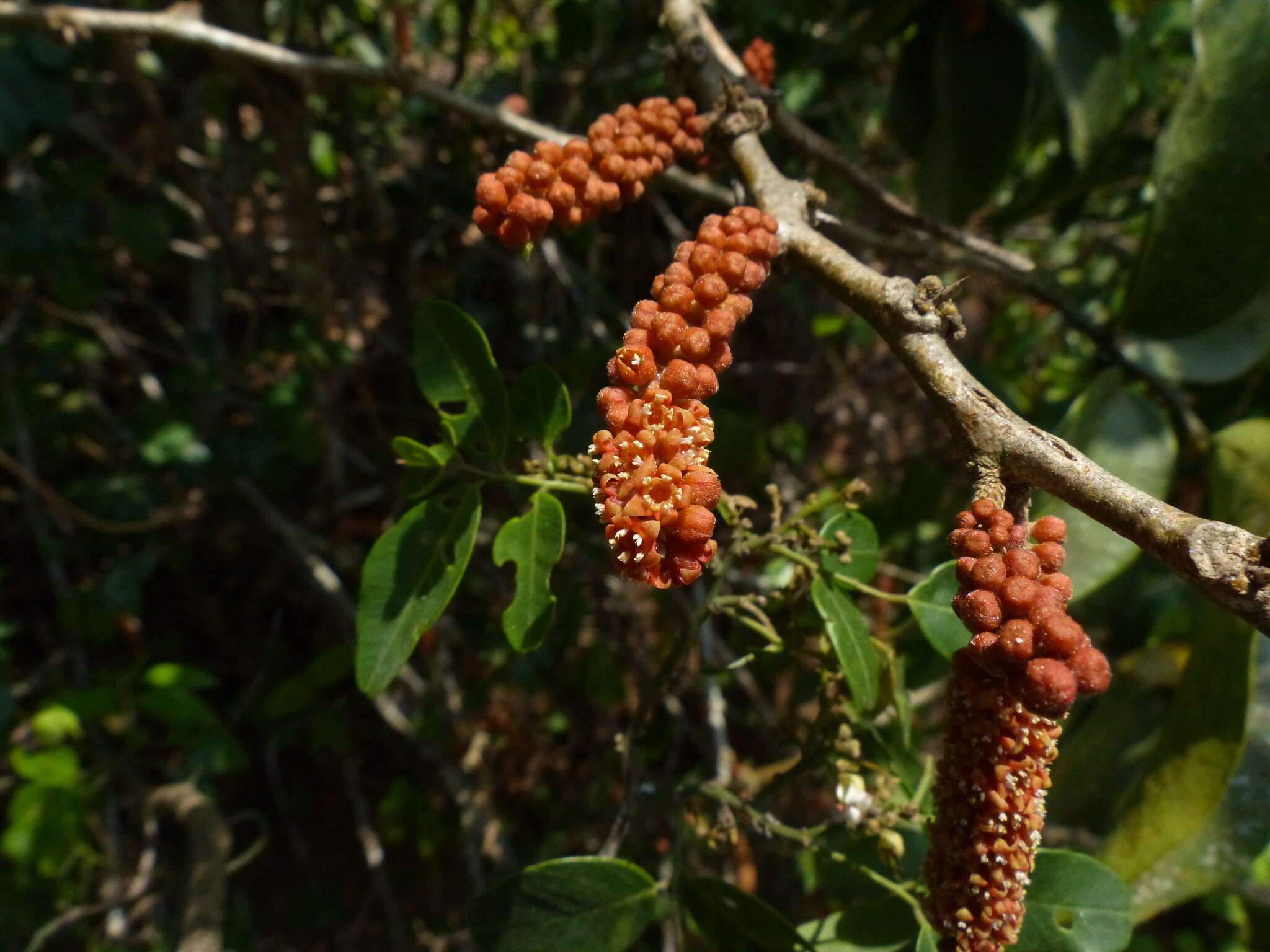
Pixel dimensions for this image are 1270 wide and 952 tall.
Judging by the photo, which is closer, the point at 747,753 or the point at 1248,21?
the point at 1248,21

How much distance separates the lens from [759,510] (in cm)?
229

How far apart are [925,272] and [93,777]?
93.9 inches

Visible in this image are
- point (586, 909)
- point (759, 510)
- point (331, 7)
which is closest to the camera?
point (586, 909)

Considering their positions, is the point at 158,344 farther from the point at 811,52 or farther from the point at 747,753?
the point at 747,753

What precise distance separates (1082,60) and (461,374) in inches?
53.3

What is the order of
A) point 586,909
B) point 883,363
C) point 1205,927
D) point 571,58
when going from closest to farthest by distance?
point 586,909 → point 571,58 → point 883,363 → point 1205,927

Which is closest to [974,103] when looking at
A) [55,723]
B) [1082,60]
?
[1082,60]

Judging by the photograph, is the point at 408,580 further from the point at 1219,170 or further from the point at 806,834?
the point at 1219,170

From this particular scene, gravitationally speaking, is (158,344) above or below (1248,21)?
below

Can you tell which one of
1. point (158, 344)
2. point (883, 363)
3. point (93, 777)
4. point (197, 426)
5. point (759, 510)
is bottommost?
point (93, 777)

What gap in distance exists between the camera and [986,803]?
0.77m

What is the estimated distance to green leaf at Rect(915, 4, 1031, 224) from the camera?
177cm

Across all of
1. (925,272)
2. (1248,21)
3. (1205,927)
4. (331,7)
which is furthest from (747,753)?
(331,7)

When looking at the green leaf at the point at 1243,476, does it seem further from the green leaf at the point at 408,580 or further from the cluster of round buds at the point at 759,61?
the green leaf at the point at 408,580
